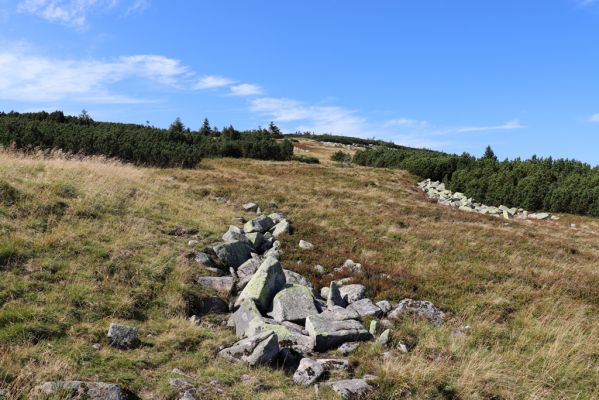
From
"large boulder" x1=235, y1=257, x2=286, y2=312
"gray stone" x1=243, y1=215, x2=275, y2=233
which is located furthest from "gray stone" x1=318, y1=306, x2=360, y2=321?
"gray stone" x1=243, y1=215, x2=275, y2=233

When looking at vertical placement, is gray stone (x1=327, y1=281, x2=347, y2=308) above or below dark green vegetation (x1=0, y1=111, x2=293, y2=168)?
below

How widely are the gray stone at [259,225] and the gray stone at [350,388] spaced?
9.64 meters

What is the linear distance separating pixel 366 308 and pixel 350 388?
3.85 meters

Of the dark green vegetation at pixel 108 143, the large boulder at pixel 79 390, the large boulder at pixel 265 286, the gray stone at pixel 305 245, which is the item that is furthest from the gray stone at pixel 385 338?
the dark green vegetation at pixel 108 143

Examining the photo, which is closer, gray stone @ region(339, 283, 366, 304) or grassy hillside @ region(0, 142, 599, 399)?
grassy hillside @ region(0, 142, 599, 399)

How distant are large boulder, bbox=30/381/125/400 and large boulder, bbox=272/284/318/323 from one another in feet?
13.1

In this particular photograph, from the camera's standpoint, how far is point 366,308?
970 centimetres

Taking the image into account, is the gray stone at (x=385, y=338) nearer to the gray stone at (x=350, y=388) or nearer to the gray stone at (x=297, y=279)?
the gray stone at (x=350, y=388)

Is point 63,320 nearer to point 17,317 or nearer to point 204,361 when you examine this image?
point 17,317

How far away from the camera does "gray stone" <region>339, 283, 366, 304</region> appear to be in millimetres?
10570

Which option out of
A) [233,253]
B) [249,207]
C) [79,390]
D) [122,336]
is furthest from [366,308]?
[249,207]

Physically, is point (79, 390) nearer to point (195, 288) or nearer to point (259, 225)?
point (195, 288)

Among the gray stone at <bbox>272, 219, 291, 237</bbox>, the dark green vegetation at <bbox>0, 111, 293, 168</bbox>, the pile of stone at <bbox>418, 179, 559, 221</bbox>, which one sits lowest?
the gray stone at <bbox>272, 219, 291, 237</bbox>

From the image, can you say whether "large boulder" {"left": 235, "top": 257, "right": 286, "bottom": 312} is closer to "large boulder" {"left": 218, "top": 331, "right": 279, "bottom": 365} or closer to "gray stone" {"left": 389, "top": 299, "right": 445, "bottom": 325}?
"large boulder" {"left": 218, "top": 331, "right": 279, "bottom": 365}
